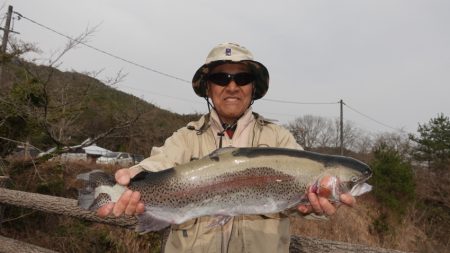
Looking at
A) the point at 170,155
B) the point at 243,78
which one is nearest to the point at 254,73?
the point at 243,78

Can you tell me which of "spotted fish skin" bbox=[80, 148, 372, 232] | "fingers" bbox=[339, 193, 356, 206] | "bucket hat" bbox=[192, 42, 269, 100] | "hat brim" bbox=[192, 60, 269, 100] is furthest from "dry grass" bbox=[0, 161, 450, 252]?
"fingers" bbox=[339, 193, 356, 206]

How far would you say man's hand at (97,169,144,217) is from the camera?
2.61 m

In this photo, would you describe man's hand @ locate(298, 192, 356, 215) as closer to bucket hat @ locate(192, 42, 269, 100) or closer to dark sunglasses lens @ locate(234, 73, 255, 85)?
dark sunglasses lens @ locate(234, 73, 255, 85)

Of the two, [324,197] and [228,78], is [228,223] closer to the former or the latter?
[324,197]

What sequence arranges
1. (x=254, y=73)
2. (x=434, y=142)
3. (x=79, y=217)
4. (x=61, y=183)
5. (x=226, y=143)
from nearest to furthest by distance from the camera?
(x=226, y=143)
(x=254, y=73)
(x=79, y=217)
(x=61, y=183)
(x=434, y=142)

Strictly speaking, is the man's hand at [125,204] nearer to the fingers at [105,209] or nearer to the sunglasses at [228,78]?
the fingers at [105,209]

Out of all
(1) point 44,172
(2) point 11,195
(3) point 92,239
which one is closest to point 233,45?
(2) point 11,195

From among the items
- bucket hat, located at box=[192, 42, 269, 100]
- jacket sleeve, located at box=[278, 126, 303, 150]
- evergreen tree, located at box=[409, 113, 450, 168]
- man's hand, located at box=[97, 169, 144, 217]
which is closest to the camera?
man's hand, located at box=[97, 169, 144, 217]

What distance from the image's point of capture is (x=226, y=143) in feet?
10.1

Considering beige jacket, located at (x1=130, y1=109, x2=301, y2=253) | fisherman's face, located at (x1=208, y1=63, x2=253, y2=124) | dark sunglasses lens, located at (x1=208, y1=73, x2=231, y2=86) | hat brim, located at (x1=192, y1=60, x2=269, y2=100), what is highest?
hat brim, located at (x1=192, y1=60, x2=269, y2=100)

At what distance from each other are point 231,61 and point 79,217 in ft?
11.2

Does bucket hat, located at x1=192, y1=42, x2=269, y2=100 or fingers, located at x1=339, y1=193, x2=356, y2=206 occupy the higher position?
bucket hat, located at x1=192, y1=42, x2=269, y2=100

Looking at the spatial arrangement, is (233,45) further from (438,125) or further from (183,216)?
(438,125)

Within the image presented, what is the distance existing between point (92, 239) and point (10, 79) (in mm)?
6001
